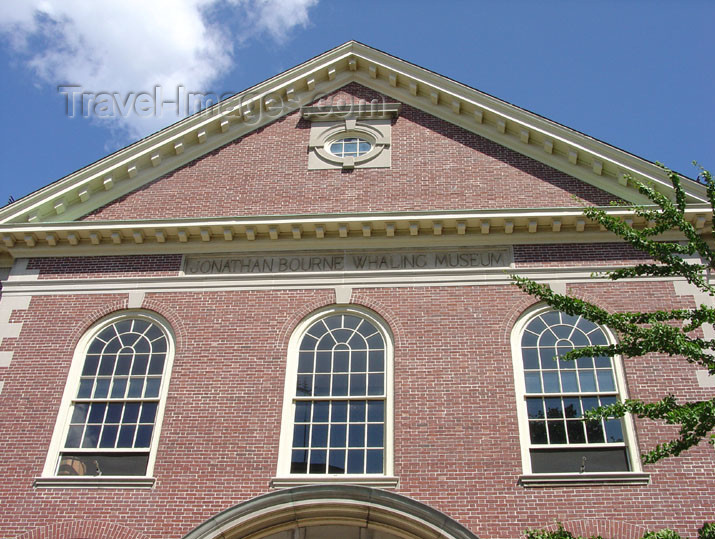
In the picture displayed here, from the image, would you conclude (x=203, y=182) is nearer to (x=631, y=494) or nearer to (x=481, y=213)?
(x=481, y=213)

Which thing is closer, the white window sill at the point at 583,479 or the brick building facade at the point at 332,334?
the white window sill at the point at 583,479

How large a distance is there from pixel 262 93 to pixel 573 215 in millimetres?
7616

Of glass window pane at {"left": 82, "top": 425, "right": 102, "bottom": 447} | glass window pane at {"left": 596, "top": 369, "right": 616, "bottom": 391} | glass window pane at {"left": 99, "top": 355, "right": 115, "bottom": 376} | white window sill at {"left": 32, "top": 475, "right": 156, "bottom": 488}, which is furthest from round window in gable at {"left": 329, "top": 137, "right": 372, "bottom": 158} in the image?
white window sill at {"left": 32, "top": 475, "right": 156, "bottom": 488}

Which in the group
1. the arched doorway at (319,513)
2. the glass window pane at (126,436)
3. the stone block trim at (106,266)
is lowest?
the arched doorway at (319,513)

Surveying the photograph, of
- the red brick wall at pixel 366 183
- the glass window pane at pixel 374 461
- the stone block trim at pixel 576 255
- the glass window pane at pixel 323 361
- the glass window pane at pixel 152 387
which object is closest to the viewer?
the glass window pane at pixel 374 461

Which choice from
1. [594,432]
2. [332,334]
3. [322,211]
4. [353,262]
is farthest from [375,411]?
[322,211]

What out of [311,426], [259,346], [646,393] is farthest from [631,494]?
[259,346]

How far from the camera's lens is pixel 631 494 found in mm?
12133

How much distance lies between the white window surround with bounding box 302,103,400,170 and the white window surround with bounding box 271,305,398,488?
146 inches

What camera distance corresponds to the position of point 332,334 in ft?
47.4

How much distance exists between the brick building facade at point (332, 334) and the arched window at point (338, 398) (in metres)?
0.04

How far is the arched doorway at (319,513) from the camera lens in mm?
11938

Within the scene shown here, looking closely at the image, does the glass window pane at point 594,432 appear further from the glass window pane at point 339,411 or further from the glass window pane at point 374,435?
the glass window pane at point 339,411

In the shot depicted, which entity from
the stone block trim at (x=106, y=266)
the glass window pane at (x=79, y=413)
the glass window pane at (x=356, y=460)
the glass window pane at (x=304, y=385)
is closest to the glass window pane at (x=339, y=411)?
the glass window pane at (x=304, y=385)
